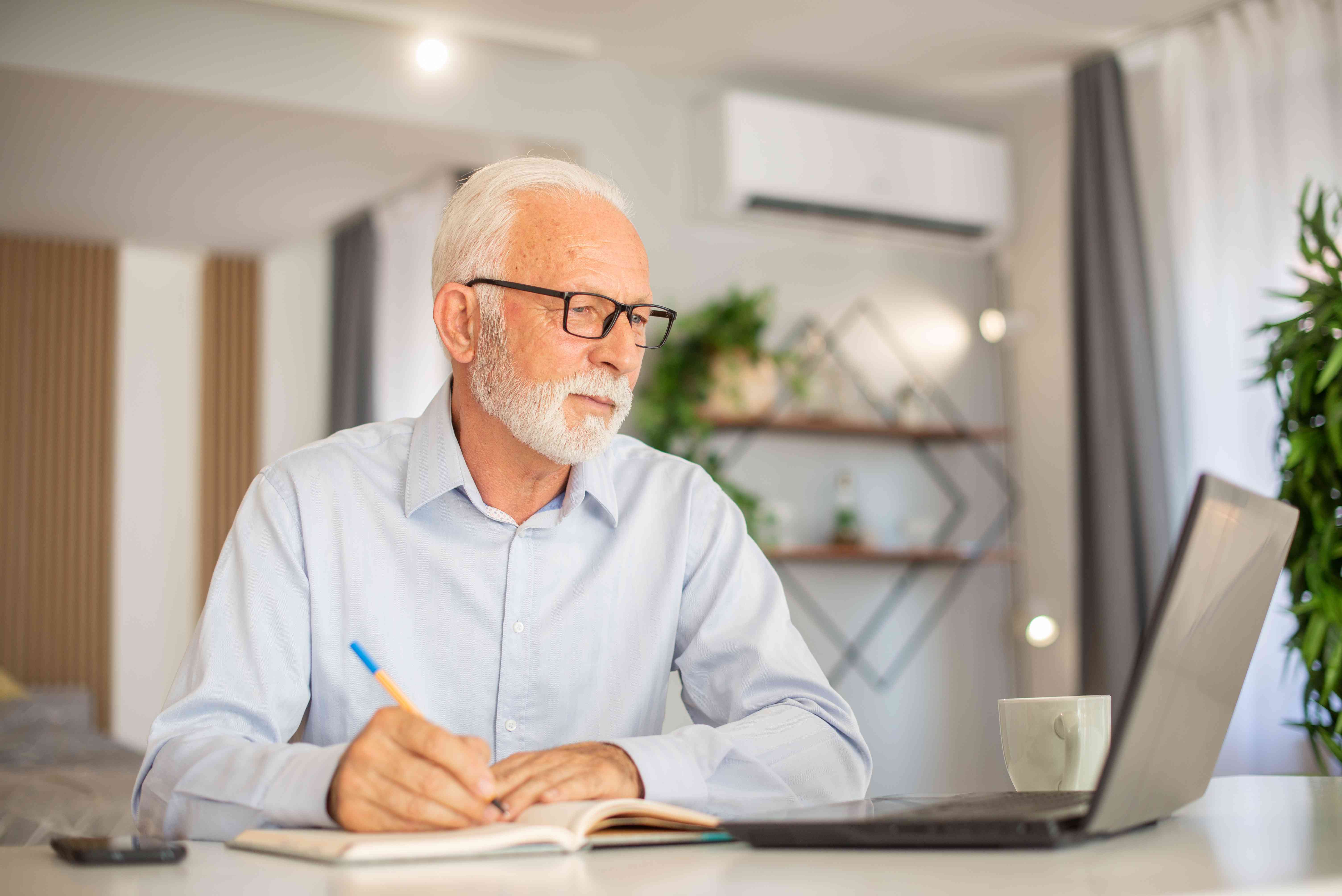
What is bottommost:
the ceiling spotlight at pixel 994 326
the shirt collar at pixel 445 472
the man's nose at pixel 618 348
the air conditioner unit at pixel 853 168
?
the shirt collar at pixel 445 472

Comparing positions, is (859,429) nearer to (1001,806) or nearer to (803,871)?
(1001,806)

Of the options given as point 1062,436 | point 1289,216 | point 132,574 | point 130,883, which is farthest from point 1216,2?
point 132,574

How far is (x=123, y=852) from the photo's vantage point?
31.5 inches

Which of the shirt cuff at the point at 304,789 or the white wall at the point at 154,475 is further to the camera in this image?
the white wall at the point at 154,475

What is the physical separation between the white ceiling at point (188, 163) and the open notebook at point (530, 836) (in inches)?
133

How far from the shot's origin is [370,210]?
5.42 m

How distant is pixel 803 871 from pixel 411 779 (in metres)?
0.34

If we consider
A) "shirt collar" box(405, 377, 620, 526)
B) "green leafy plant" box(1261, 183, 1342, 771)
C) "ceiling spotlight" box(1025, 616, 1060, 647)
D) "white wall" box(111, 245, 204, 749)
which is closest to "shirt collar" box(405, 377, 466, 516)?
"shirt collar" box(405, 377, 620, 526)

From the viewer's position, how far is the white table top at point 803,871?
0.64 meters

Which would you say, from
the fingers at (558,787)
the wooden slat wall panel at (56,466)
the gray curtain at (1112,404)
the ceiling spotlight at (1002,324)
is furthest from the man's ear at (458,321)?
the wooden slat wall panel at (56,466)

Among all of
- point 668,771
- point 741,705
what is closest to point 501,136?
point 741,705

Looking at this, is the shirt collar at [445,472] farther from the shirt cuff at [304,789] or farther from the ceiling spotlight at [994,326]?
the ceiling spotlight at [994,326]

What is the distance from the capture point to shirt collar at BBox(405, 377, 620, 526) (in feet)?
4.69

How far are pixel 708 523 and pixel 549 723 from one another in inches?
12.3
